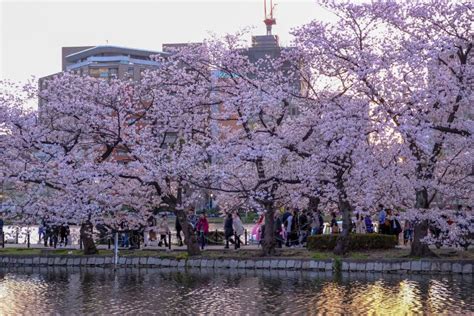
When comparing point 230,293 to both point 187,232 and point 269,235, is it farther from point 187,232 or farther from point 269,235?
point 187,232

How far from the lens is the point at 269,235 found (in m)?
25.5

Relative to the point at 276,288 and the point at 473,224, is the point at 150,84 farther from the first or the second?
the point at 473,224

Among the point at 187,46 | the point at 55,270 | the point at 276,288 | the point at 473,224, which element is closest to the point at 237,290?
the point at 276,288

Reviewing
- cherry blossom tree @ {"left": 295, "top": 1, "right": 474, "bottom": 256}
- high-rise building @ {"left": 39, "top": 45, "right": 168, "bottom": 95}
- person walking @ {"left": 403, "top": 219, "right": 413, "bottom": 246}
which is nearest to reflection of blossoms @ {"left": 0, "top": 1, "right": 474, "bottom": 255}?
cherry blossom tree @ {"left": 295, "top": 1, "right": 474, "bottom": 256}

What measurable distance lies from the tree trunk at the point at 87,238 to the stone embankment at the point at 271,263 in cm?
69

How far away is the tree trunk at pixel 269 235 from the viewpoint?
83.5ft

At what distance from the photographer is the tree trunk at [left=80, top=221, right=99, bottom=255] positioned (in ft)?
89.1

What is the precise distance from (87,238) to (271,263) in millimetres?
7787

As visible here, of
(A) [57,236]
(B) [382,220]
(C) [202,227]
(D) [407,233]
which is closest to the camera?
(B) [382,220]

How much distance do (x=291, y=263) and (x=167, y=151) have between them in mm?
6260

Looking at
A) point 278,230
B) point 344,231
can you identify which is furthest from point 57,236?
point 344,231

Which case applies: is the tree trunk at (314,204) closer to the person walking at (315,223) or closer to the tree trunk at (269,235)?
the person walking at (315,223)

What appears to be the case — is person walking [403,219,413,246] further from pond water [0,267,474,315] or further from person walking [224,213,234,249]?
pond water [0,267,474,315]

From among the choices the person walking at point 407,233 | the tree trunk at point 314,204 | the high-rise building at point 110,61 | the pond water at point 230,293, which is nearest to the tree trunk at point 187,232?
the pond water at point 230,293
